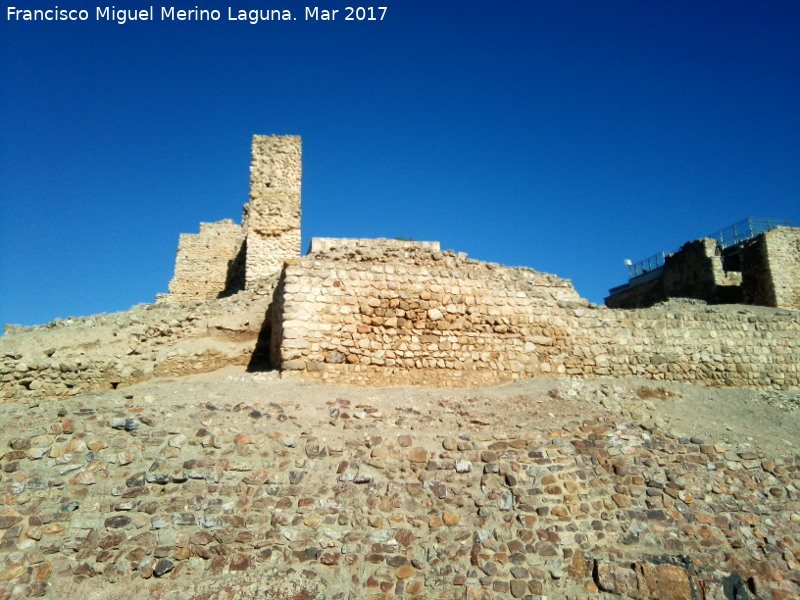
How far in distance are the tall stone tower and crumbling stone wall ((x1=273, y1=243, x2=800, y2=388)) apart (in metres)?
6.39

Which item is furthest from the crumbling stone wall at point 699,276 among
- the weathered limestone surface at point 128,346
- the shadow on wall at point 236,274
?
the shadow on wall at point 236,274

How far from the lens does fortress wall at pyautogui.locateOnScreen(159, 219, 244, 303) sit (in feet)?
66.0

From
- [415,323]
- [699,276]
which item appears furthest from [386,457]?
[699,276]

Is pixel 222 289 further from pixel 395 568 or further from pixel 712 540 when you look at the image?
pixel 712 540

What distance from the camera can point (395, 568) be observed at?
18.8 ft

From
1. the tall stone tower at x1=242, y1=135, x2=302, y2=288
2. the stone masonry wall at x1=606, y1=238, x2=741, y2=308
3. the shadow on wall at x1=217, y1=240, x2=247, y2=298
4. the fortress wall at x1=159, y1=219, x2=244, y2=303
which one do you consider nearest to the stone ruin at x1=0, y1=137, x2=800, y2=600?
the tall stone tower at x1=242, y1=135, x2=302, y2=288

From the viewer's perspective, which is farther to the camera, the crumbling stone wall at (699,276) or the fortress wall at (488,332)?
the crumbling stone wall at (699,276)

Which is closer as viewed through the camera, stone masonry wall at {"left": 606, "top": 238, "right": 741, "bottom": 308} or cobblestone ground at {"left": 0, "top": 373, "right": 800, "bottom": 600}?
cobblestone ground at {"left": 0, "top": 373, "right": 800, "bottom": 600}

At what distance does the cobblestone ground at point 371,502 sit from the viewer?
5422 mm

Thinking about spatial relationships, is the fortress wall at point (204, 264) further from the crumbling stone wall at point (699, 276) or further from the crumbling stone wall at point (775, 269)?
the crumbling stone wall at point (775, 269)

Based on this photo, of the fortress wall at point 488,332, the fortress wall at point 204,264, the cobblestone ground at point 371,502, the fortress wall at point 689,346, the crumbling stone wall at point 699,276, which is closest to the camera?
the cobblestone ground at point 371,502

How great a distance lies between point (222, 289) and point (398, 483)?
50.7 ft

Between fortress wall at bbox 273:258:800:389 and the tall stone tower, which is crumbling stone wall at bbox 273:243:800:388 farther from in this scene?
the tall stone tower

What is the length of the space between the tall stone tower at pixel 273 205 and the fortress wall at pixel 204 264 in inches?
144
